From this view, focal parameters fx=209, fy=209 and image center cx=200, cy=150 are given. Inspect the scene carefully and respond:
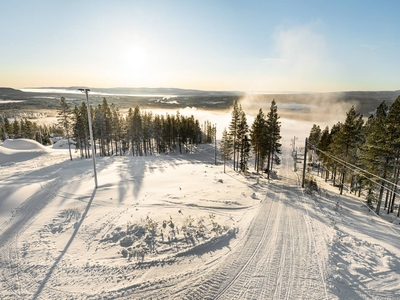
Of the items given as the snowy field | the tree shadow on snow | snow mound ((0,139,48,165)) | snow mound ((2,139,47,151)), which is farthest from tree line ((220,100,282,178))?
snow mound ((2,139,47,151))

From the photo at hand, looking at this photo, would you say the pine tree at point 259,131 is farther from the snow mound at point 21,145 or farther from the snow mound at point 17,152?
the snow mound at point 21,145

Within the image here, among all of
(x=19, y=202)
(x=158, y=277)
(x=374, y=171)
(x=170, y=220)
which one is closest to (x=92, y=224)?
(x=170, y=220)

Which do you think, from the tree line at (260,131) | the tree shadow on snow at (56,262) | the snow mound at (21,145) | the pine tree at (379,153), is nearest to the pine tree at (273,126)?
the tree line at (260,131)

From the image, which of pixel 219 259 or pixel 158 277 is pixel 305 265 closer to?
pixel 219 259

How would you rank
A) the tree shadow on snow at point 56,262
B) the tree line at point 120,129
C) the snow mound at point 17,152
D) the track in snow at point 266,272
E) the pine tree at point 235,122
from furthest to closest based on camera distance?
the tree line at point 120,129 → the snow mound at point 17,152 → the pine tree at point 235,122 → the track in snow at point 266,272 → the tree shadow on snow at point 56,262

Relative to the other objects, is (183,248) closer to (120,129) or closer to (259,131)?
(259,131)

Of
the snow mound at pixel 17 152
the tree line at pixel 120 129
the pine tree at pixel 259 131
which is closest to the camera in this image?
the pine tree at pixel 259 131

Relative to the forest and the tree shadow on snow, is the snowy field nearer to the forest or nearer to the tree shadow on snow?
the tree shadow on snow

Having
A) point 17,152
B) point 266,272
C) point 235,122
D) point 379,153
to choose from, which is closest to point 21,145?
point 17,152
